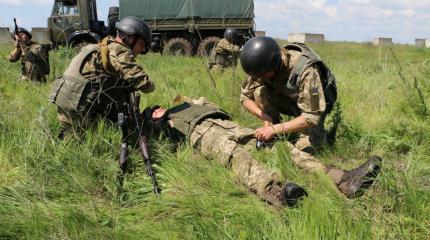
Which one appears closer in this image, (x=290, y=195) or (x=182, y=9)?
(x=290, y=195)

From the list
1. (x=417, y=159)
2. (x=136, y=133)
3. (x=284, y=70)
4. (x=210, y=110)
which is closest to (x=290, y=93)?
(x=284, y=70)

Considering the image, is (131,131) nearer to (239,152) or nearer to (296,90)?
(239,152)

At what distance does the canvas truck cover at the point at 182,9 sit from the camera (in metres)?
16.1

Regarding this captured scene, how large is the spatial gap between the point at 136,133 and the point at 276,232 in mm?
1844

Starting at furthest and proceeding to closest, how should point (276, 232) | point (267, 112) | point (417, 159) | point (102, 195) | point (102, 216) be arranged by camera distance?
point (267, 112), point (417, 159), point (102, 195), point (102, 216), point (276, 232)

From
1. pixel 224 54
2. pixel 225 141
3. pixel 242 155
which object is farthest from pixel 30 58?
pixel 242 155

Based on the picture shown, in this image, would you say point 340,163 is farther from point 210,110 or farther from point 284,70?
point 210,110

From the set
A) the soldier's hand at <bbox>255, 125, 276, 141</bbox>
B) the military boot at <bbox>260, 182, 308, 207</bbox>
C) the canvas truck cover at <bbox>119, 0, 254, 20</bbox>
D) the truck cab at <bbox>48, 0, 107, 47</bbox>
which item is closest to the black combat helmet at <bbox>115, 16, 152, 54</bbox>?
the soldier's hand at <bbox>255, 125, 276, 141</bbox>

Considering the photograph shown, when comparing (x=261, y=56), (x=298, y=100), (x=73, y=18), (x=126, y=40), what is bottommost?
(x=298, y=100)

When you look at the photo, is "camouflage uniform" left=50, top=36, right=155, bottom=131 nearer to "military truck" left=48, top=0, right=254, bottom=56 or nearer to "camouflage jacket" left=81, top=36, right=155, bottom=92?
"camouflage jacket" left=81, top=36, right=155, bottom=92

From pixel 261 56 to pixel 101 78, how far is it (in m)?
1.37

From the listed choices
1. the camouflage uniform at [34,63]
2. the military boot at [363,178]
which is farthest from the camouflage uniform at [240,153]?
the camouflage uniform at [34,63]

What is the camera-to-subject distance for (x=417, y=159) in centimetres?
338

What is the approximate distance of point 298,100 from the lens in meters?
3.43
